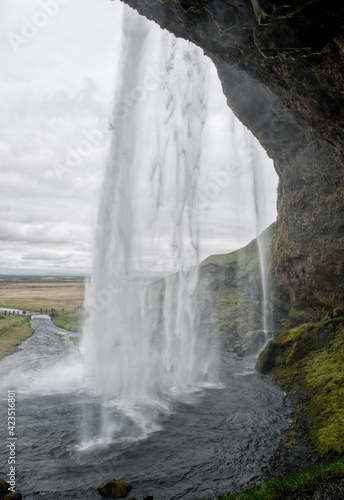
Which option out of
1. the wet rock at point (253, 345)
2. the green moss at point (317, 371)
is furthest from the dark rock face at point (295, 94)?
the green moss at point (317, 371)

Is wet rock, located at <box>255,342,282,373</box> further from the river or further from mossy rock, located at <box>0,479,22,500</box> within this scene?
mossy rock, located at <box>0,479,22,500</box>

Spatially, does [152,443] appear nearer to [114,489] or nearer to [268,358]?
[114,489]

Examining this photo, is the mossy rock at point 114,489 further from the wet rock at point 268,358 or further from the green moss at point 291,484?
the wet rock at point 268,358

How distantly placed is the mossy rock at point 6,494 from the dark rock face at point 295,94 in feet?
58.4

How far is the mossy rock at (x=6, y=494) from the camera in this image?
33.4 ft

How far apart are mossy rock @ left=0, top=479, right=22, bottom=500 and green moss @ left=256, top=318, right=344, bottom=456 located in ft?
38.9

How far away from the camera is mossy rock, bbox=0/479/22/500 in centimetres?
1018

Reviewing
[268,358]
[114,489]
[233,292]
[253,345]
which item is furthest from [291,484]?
[233,292]

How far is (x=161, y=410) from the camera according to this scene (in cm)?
1803

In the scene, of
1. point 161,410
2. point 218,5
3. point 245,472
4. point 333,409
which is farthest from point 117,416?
point 218,5

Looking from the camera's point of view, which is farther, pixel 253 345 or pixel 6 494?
pixel 253 345

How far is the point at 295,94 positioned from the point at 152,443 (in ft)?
58.8

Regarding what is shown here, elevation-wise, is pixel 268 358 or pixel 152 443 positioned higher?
pixel 268 358

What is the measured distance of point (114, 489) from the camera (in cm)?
1093
